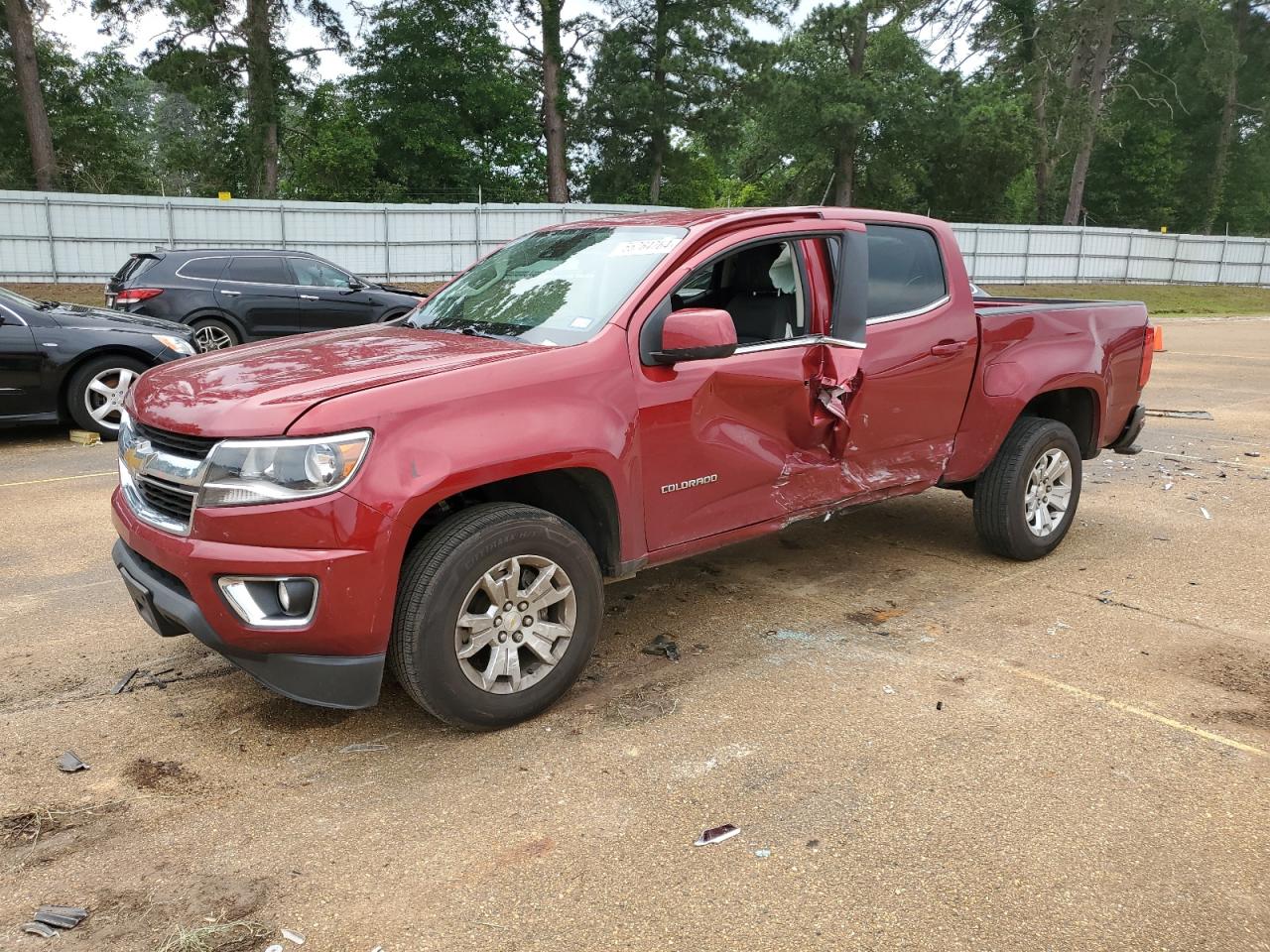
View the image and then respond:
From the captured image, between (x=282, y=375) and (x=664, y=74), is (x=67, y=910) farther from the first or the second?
(x=664, y=74)

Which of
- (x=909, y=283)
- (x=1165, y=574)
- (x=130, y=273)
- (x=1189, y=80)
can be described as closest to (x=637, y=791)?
(x=909, y=283)

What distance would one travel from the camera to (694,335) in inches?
137

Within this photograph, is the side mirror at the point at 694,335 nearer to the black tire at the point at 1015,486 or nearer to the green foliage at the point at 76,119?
the black tire at the point at 1015,486

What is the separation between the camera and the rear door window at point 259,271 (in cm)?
1273

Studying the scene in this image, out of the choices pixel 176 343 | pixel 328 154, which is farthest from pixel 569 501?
pixel 328 154

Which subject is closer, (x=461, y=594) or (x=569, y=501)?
(x=461, y=594)

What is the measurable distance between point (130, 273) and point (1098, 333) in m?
11.4

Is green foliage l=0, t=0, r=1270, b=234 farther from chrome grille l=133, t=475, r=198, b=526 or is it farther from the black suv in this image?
chrome grille l=133, t=475, r=198, b=526

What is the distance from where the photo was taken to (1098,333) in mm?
5348

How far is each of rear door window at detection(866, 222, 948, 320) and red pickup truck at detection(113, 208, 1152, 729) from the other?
0.02m

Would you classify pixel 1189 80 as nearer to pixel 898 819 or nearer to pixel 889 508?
pixel 889 508

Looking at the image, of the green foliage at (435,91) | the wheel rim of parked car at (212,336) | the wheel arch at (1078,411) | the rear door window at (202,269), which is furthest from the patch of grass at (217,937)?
the green foliage at (435,91)

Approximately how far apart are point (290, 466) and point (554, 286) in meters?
1.52

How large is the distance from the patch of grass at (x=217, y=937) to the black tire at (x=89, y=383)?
7.04 m
